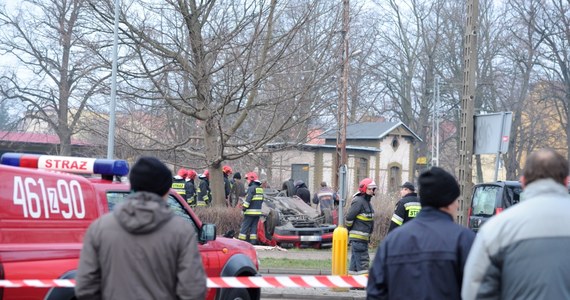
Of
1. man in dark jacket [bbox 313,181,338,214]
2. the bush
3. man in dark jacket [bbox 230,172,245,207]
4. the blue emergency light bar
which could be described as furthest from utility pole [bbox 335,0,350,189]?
the blue emergency light bar

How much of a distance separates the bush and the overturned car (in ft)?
2.54

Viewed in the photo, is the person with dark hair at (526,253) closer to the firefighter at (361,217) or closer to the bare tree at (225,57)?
the firefighter at (361,217)

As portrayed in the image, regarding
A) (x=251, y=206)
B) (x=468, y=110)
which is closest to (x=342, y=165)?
(x=468, y=110)

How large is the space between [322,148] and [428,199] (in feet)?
152

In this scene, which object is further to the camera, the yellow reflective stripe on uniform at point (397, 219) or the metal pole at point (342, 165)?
the metal pole at point (342, 165)

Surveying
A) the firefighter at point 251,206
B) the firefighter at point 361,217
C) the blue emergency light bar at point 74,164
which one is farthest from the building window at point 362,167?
the blue emergency light bar at point 74,164

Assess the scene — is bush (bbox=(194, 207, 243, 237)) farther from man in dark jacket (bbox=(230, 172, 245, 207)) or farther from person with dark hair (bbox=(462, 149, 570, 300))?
person with dark hair (bbox=(462, 149, 570, 300))

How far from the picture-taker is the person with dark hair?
14.5 feet

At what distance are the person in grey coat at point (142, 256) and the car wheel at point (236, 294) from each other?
13.0ft

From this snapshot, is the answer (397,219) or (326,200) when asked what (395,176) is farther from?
(397,219)

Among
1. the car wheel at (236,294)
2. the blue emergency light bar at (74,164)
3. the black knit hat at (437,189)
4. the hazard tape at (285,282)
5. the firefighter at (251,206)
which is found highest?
the blue emergency light bar at (74,164)

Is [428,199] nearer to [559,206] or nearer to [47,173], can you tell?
[559,206]

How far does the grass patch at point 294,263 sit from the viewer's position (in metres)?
17.4

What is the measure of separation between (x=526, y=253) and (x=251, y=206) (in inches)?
633
